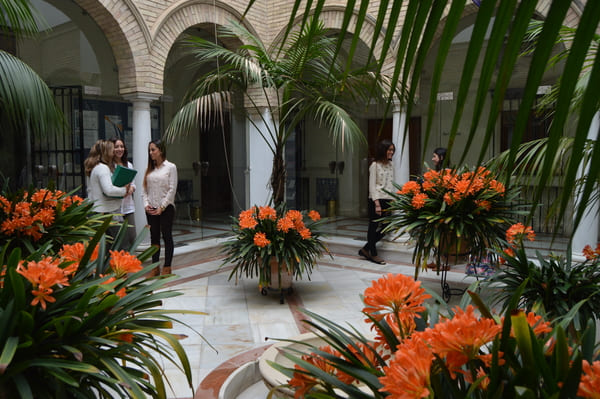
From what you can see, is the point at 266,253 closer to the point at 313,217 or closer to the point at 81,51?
the point at 313,217

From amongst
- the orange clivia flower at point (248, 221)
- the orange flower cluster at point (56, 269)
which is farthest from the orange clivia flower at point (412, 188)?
the orange flower cluster at point (56, 269)

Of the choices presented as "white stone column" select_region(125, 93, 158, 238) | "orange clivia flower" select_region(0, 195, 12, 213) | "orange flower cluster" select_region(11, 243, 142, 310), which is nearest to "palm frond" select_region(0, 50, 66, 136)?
"orange clivia flower" select_region(0, 195, 12, 213)

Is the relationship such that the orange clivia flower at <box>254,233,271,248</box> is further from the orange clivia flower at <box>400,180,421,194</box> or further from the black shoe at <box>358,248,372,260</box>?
the black shoe at <box>358,248,372,260</box>

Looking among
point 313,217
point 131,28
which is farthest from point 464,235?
point 131,28

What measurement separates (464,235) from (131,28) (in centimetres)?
573

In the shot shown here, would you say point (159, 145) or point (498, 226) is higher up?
point (159, 145)

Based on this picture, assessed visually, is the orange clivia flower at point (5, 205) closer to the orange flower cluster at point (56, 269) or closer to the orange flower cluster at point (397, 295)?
the orange flower cluster at point (56, 269)

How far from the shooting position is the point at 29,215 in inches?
140

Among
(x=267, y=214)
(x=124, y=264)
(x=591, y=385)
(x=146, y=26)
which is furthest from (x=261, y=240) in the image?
(x=591, y=385)

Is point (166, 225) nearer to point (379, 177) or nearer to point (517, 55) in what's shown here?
point (379, 177)

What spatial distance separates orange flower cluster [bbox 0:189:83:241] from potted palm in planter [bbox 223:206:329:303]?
2.29 metres

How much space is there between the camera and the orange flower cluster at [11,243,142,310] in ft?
5.42

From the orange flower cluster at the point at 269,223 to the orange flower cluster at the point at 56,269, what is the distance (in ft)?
11.1

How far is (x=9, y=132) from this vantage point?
9789 mm
